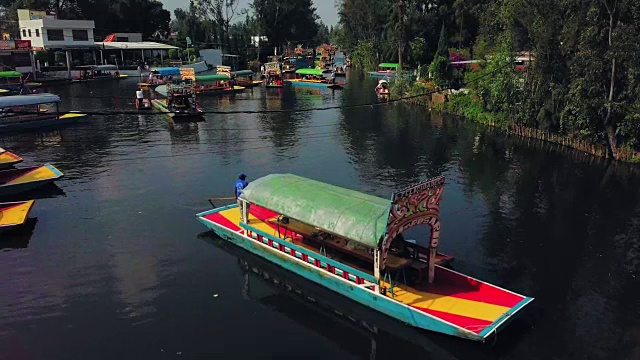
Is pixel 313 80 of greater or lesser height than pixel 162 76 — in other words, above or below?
below

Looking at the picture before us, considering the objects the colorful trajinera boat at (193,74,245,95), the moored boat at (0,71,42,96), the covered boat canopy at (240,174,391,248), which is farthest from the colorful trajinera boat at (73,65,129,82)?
the covered boat canopy at (240,174,391,248)

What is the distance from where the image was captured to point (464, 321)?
1569cm

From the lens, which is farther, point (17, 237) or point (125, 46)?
point (125, 46)

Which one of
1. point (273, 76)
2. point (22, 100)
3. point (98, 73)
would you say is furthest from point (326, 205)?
point (98, 73)

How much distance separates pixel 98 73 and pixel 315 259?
3421 inches

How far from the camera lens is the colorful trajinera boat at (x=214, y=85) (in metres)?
75.9

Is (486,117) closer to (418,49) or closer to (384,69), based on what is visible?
(418,49)

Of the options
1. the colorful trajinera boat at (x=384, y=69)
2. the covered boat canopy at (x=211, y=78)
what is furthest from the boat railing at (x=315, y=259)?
the colorful trajinera boat at (x=384, y=69)

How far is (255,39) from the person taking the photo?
136875 mm

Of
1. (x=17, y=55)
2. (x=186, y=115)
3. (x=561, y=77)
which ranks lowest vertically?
(x=186, y=115)

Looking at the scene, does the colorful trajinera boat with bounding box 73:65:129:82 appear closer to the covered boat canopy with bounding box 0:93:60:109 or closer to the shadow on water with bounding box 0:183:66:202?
the covered boat canopy with bounding box 0:93:60:109

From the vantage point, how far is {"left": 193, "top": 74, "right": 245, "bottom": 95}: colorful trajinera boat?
249 ft

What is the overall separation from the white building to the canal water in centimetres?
6216

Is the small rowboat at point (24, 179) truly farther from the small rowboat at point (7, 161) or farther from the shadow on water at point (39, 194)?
the small rowboat at point (7, 161)
